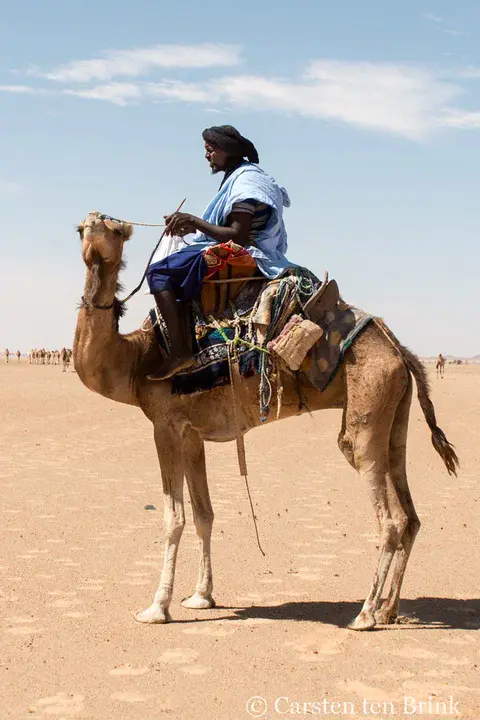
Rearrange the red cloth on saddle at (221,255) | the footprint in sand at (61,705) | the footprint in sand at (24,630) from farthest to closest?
1. the red cloth on saddle at (221,255)
2. the footprint in sand at (24,630)
3. the footprint in sand at (61,705)

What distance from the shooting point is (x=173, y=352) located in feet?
23.2

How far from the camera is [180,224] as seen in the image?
23.5ft

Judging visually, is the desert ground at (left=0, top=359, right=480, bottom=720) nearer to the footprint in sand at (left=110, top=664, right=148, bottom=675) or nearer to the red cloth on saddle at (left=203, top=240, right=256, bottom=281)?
the footprint in sand at (left=110, top=664, right=148, bottom=675)

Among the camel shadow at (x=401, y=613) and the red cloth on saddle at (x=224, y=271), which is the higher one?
the red cloth on saddle at (x=224, y=271)

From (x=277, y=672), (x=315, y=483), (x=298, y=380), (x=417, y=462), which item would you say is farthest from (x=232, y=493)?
(x=277, y=672)

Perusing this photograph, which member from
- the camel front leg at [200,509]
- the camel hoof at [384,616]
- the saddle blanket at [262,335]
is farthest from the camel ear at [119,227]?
the camel hoof at [384,616]

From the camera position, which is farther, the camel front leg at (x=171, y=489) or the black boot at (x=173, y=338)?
the camel front leg at (x=171, y=489)

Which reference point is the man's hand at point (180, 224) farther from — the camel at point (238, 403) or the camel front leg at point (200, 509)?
the camel front leg at point (200, 509)

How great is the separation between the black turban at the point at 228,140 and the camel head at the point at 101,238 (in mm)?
1142

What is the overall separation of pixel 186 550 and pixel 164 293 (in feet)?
11.9

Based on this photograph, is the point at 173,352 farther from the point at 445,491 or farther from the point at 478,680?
the point at 445,491

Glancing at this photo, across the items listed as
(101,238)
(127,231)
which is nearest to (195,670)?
(101,238)

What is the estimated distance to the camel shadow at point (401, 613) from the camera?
6.96 meters

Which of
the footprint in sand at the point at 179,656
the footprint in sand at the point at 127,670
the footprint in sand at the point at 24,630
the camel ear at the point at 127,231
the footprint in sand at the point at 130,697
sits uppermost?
the camel ear at the point at 127,231
